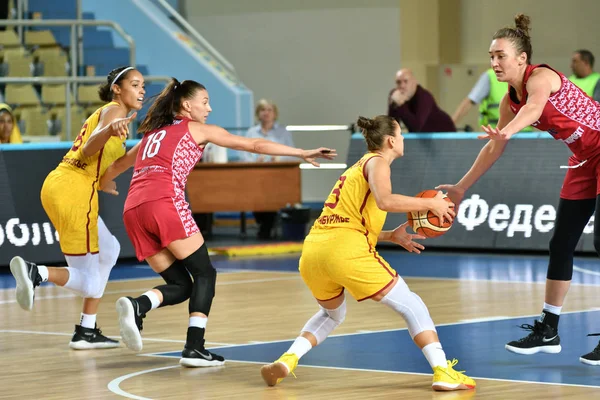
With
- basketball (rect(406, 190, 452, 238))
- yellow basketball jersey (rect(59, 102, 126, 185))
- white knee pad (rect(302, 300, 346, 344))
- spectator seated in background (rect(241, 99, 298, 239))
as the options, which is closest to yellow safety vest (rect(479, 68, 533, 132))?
spectator seated in background (rect(241, 99, 298, 239))

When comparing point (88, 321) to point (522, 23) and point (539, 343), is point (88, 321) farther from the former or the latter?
point (522, 23)

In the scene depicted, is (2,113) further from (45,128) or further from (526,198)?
(526,198)

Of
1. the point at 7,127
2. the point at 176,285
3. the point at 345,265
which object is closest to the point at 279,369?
the point at 345,265

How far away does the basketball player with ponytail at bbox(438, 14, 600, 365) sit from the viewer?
7.66 meters

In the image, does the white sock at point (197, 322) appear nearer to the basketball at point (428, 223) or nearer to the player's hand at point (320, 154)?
the player's hand at point (320, 154)

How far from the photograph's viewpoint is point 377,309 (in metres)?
10.7

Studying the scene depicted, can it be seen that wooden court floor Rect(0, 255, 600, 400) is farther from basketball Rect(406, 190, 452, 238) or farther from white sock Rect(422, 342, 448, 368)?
basketball Rect(406, 190, 452, 238)

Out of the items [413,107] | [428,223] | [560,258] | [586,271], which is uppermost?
[428,223]

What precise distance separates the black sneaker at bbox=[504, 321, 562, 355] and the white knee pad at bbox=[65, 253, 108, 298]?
291cm

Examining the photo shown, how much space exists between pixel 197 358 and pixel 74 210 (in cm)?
170

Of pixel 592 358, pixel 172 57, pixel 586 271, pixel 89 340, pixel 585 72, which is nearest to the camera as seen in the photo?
pixel 592 358

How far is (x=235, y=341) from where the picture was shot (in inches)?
356

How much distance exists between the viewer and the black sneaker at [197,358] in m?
7.88

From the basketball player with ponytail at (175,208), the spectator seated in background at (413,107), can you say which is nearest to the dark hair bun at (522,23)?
the basketball player with ponytail at (175,208)
